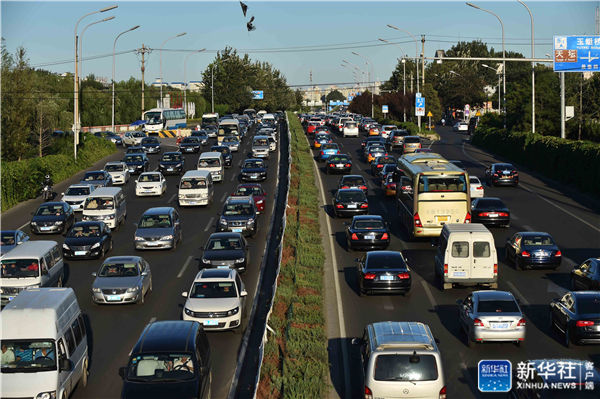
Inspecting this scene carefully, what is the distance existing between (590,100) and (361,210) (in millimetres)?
44629

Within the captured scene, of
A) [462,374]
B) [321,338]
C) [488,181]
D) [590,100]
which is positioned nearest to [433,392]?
[462,374]

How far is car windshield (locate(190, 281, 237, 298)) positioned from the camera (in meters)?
22.2

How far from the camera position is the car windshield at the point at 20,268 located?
2477 cm

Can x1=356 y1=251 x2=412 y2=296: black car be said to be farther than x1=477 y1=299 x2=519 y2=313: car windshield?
Yes

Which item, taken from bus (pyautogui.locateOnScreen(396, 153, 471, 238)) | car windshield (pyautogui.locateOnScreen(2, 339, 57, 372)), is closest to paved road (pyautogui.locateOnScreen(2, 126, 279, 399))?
car windshield (pyautogui.locateOnScreen(2, 339, 57, 372))

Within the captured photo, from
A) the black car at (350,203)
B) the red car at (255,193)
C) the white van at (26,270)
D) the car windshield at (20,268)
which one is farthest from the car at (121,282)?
the red car at (255,193)

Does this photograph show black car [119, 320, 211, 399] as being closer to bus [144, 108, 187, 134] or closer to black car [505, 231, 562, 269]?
black car [505, 231, 562, 269]

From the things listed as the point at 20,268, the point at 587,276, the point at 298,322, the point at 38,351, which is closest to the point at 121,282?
the point at 20,268

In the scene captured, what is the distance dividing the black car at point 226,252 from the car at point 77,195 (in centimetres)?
1570

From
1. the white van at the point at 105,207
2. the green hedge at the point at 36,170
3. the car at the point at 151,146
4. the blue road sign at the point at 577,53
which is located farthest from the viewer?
the car at the point at 151,146

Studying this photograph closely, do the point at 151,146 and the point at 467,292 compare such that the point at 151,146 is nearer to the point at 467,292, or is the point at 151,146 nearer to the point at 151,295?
the point at 151,295

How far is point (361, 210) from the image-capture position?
38875 mm

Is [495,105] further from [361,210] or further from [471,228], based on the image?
[471,228]

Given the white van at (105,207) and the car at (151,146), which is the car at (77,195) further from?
the car at (151,146)
